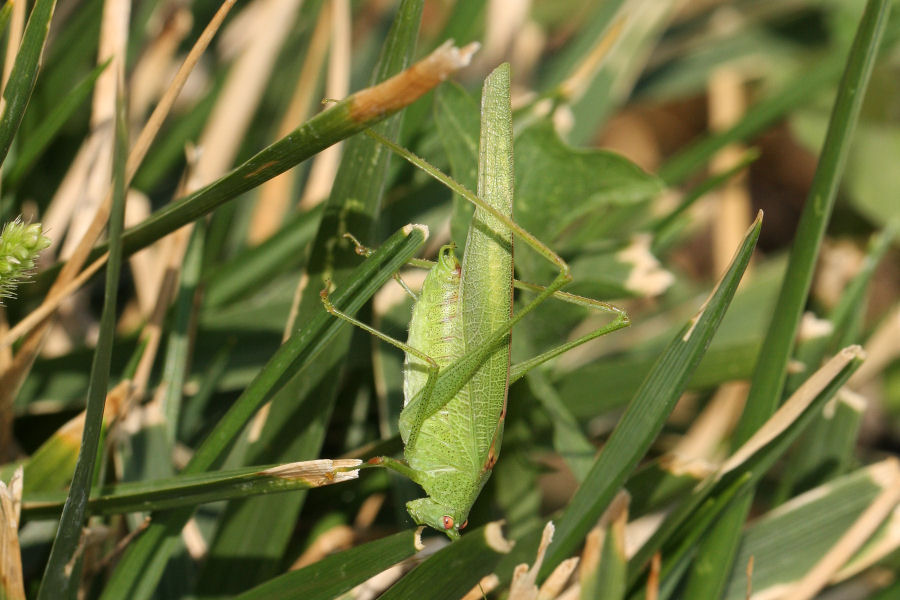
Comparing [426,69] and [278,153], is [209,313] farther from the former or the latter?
[426,69]

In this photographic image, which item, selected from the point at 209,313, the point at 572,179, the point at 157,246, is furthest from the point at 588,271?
the point at 157,246

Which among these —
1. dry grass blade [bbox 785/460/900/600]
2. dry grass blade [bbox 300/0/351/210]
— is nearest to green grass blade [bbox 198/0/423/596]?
dry grass blade [bbox 300/0/351/210]

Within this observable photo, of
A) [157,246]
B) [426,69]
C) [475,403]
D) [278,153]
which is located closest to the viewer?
[426,69]

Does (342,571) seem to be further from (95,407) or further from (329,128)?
(329,128)

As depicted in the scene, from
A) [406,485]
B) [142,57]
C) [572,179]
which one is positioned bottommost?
[406,485]

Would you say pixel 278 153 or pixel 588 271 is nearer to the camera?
pixel 278 153

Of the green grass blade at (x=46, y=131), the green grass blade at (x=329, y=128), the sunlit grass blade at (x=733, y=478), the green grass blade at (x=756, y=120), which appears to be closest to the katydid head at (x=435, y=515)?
the sunlit grass blade at (x=733, y=478)

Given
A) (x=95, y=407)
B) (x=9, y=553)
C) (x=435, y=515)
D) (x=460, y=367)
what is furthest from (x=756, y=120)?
(x=9, y=553)
